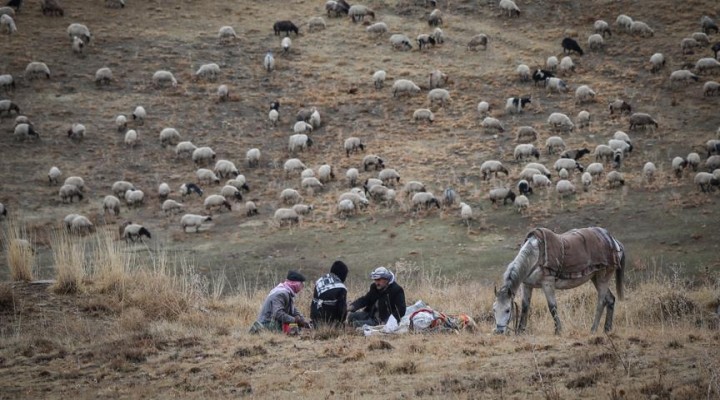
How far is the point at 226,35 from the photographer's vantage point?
46094 mm

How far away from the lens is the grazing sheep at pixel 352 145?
1363 inches

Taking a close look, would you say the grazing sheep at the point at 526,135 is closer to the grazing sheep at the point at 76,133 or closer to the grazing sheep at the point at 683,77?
the grazing sheep at the point at 683,77

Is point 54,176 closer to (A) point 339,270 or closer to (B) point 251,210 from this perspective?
(B) point 251,210

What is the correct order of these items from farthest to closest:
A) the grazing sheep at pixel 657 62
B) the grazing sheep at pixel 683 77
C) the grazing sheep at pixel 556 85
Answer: the grazing sheep at pixel 657 62, the grazing sheep at pixel 556 85, the grazing sheep at pixel 683 77

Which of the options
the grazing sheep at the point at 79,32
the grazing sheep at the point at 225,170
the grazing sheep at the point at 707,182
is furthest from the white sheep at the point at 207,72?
the grazing sheep at the point at 707,182

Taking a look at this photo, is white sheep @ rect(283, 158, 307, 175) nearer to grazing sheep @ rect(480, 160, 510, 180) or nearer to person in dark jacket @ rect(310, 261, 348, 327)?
grazing sheep @ rect(480, 160, 510, 180)

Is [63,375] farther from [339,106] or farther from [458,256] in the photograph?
[339,106]

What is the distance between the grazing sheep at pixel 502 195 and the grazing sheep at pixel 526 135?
235 inches

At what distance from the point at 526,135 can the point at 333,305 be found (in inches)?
871

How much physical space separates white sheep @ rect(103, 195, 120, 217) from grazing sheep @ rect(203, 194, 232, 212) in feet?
9.65

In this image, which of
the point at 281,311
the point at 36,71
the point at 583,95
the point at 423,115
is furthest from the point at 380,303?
the point at 36,71

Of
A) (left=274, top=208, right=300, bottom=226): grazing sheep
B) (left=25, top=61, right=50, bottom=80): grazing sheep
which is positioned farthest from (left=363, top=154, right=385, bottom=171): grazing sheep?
(left=25, top=61, right=50, bottom=80): grazing sheep

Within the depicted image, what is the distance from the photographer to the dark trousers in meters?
13.8

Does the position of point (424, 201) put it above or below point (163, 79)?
below
